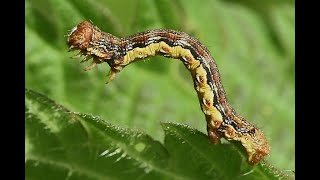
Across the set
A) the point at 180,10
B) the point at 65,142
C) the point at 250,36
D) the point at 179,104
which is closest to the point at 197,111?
the point at 179,104

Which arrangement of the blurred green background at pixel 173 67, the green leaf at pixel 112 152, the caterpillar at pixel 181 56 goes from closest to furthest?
the green leaf at pixel 112 152
the caterpillar at pixel 181 56
the blurred green background at pixel 173 67

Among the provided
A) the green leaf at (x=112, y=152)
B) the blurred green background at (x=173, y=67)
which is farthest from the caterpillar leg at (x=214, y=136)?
the blurred green background at (x=173, y=67)

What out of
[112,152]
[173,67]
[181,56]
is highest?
[173,67]

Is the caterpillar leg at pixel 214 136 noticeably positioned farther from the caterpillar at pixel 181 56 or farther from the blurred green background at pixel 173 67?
the blurred green background at pixel 173 67

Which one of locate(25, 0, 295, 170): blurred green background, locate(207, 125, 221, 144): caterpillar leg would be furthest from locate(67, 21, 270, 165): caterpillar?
locate(25, 0, 295, 170): blurred green background

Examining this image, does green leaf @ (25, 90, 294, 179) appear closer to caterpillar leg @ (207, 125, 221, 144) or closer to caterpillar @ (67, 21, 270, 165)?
caterpillar leg @ (207, 125, 221, 144)

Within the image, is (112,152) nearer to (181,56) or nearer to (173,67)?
(181,56)

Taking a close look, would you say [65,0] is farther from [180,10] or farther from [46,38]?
[180,10]

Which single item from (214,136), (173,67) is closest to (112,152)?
(214,136)
